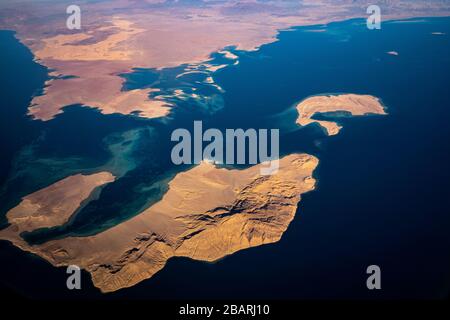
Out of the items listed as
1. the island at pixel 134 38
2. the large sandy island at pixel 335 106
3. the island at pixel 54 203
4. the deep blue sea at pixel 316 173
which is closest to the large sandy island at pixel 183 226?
the island at pixel 54 203

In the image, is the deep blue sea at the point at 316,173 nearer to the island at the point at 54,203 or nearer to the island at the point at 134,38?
the island at the point at 54,203

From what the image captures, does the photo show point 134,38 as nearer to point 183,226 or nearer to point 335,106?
point 335,106

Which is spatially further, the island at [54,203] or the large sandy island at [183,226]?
the island at [54,203]

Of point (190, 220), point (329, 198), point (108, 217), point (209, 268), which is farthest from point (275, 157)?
point (108, 217)

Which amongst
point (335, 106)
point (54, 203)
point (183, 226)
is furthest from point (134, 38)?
point (183, 226)

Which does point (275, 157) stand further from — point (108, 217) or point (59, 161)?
point (59, 161)

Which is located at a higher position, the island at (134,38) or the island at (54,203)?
the island at (134,38)

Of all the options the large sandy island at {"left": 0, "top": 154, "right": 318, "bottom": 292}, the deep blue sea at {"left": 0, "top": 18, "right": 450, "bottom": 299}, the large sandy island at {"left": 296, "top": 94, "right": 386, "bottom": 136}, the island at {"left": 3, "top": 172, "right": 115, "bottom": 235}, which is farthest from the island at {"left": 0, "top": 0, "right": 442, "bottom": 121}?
the large sandy island at {"left": 0, "top": 154, "right": 318, "bottom": 292}
